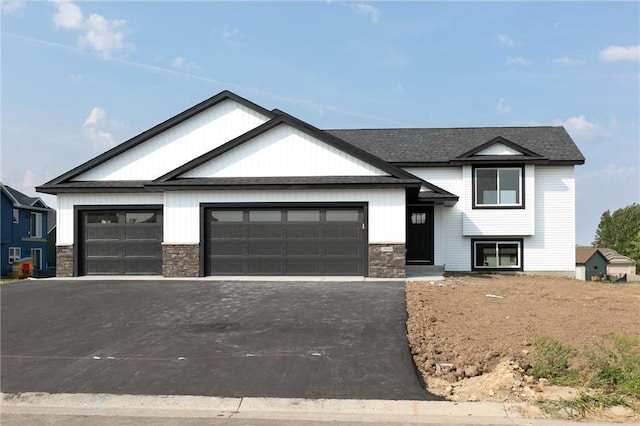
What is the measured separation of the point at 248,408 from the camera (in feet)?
22.3

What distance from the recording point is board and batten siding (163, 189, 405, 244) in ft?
58.8

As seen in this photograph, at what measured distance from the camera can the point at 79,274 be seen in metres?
19.9

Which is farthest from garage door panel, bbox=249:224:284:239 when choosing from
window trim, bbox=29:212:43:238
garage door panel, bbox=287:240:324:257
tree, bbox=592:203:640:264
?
tree, bbox=592:203:640:264

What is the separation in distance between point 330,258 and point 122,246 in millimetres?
7706

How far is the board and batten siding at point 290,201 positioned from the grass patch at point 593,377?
32.6 ft

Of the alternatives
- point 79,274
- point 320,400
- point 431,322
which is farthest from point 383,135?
point 320,400

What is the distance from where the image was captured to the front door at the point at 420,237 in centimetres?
2269

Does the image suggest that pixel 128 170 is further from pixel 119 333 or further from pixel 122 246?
pixel 119 333

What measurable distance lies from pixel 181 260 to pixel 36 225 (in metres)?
30.1

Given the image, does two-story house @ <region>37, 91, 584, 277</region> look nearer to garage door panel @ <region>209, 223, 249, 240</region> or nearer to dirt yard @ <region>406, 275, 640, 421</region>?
garage door panel @ <region>209, 223, 249, 240</region>

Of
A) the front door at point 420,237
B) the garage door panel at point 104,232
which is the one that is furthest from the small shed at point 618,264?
the garage door panel at point 104,232

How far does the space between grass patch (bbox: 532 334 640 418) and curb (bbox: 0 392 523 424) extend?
28.6 inches

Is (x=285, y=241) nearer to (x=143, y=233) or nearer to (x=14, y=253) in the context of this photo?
(x=143, y=233)

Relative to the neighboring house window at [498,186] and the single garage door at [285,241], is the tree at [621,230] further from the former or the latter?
the single garage door at [285,241]
